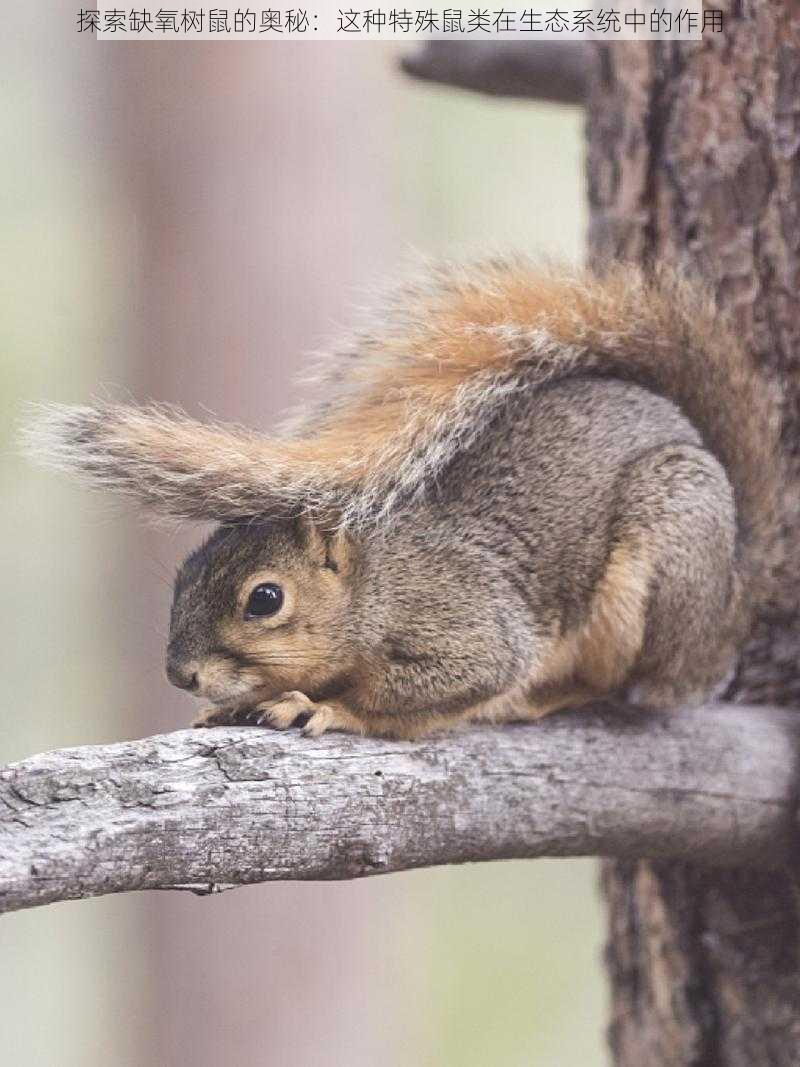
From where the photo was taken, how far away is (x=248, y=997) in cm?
280

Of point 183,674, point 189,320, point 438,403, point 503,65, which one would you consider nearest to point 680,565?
point 438,403

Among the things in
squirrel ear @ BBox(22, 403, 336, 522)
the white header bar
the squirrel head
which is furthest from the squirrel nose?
the white header bar

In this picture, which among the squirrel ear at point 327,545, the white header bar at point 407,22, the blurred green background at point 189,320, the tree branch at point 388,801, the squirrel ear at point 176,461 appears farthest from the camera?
the blurred green background at point 189,320

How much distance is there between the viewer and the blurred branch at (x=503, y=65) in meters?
2.19

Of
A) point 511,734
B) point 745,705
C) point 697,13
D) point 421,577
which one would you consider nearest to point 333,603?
point 421,577

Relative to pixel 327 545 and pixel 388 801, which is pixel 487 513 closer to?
pixel 327 545

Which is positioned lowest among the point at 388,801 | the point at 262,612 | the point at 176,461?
the point at 388,801

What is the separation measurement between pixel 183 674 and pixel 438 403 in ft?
1.40

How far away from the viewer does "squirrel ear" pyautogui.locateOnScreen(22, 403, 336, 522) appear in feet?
4.61

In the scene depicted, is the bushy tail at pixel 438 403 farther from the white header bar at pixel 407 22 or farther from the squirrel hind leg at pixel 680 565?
the white header bar at pixel 407 22

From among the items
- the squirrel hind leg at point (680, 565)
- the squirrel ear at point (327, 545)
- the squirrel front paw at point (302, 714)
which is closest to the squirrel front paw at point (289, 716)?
the squirrel front paw at point (302, 714)

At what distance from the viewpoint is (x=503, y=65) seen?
2.20 meters

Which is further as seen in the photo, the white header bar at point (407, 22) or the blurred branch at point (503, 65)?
the blurred branch at point (503, 65)

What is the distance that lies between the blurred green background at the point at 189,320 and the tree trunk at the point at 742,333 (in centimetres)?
48
